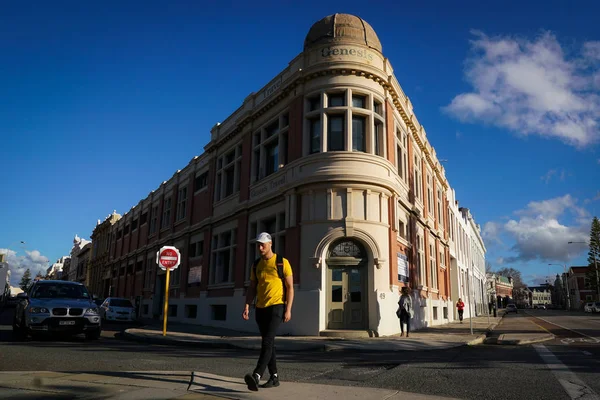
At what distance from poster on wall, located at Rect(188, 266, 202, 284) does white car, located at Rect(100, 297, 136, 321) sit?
3804 millimetres

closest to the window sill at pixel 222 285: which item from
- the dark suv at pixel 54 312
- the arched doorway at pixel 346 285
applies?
the arched doorway at pixel 346 285

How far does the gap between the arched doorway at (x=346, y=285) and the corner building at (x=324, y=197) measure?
36mm

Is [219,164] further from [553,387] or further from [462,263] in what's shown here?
[462,263]

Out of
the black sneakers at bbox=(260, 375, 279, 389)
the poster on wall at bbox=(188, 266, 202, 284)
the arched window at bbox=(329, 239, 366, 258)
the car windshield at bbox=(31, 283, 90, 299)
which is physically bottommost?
the black sneakers at bbox=(260, 375, 279, 389)

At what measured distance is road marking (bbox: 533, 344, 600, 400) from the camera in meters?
5.54

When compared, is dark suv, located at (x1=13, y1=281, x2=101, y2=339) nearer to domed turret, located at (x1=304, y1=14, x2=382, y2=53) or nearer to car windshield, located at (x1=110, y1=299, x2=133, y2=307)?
car windshield, located at (x1=110, y1=299, x2=133, y2=307)

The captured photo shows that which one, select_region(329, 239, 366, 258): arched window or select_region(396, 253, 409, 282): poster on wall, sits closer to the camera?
select_region(329, 239, 366, 258): arched window

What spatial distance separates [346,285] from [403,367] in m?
8.19

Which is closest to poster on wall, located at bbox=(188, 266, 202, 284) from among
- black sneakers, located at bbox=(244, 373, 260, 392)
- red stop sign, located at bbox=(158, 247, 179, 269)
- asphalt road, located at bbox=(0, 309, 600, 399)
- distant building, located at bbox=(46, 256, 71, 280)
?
red stop sign, located at bbox=(158, 247, 179, 269)

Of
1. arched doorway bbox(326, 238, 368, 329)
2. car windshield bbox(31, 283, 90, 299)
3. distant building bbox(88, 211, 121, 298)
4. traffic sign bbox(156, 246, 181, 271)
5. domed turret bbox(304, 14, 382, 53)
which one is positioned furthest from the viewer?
distant building bbox(88, 211, 121, 298)

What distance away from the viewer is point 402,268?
758 inches

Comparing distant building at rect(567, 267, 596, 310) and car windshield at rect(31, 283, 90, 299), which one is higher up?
distant building at rect(567, 267, 596, 310)

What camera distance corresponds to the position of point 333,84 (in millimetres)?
17484

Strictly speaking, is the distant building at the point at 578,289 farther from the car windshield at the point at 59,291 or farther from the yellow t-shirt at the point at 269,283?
the yellow t-shirt at the point at 269,283
